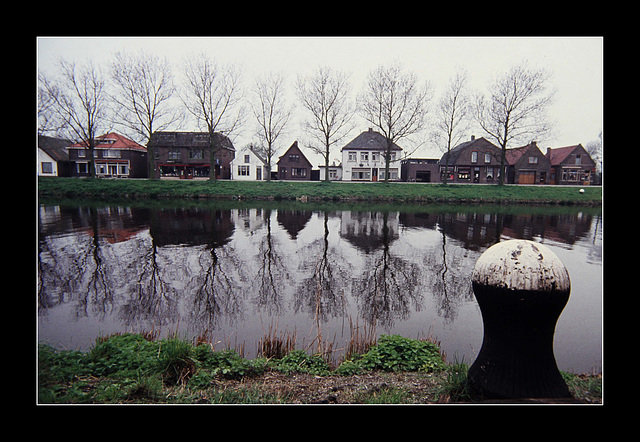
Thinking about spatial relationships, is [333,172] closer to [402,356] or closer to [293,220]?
[293,220]

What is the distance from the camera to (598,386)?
141 inches

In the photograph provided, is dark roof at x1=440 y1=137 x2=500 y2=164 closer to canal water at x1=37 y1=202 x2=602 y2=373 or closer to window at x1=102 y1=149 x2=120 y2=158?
canal water at x1=37 y1=202 x2=602 y2=373

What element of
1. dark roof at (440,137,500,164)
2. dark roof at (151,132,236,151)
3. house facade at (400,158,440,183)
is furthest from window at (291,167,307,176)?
dark roof at (440,137,500,164)

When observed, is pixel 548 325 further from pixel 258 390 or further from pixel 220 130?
pixel 220 130

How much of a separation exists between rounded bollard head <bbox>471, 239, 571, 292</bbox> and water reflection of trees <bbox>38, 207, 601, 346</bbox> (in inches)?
173

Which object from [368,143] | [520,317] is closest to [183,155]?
[368,143]

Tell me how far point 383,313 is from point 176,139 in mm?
65582

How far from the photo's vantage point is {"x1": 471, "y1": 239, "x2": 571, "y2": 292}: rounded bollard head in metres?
3.31

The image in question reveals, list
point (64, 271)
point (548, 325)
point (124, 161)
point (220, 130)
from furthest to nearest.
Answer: point (124, 161), point (220, 130), point (64, 271), point (548, 325)

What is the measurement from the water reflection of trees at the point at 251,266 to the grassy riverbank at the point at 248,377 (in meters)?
1.88

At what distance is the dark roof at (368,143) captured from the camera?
66.9m

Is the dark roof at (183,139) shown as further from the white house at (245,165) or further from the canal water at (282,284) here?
the canal water at (282,284)

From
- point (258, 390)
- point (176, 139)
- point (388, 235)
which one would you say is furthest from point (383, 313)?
point (176, 139)

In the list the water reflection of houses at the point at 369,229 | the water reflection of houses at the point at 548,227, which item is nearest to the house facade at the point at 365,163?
the water reflection of houses at the point at 369,229
